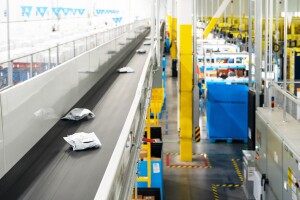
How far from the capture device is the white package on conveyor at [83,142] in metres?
3.47

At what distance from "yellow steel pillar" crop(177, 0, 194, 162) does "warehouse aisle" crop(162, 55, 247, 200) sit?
457mm

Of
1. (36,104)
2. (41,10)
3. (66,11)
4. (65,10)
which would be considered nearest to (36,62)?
(41,10)

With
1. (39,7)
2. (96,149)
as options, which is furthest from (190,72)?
(96,149)

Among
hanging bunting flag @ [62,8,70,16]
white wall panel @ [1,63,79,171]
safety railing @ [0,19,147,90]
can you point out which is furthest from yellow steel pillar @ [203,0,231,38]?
white wall panel @ [1,63,79,171]

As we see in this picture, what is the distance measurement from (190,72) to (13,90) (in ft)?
22.7

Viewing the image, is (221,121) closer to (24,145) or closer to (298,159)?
(298,159)

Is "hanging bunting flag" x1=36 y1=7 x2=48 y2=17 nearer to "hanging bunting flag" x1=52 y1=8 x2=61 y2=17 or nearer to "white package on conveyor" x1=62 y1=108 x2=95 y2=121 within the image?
"hanging bunting flag" x1=52 y1=8 x2=61 y2=17

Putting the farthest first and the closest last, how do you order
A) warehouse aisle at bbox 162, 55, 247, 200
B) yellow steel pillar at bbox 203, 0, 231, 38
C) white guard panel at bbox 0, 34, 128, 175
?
yellow steel pillar at bbox 203, 0, 231, 38, warehouse aisle at bbox 162, 55, 247, 200, white guard panel at bbox 0, 34, 128, 175

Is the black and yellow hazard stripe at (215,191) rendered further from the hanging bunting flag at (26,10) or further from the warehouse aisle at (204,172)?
the hanging bunting flag at (26,10)

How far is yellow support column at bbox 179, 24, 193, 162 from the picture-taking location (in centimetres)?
962

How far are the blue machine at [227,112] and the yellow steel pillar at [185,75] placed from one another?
147 centimetres

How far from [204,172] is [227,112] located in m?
2.40

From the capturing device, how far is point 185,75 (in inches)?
385

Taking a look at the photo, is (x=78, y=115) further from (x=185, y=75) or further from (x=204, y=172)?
(x=185, y=75)
